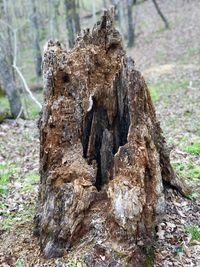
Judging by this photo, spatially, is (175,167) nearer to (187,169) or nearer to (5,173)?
(187,169)

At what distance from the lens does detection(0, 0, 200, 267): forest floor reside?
16.2 ft

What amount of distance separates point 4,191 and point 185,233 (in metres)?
3.72

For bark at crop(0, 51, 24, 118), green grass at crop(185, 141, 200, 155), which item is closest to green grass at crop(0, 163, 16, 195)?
green grass at crop(185, 141, 200, 155)

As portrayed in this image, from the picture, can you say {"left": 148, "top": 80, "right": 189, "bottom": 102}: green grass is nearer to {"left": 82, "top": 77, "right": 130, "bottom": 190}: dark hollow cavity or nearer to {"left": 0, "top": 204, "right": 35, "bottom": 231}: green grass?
{"left": 0, "top": 204, "right": 35, "bottom": 231}: green grass

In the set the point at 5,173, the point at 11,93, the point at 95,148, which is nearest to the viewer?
the point at 95,148

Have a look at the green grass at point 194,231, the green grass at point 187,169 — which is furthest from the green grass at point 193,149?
the green grass at point 194,231

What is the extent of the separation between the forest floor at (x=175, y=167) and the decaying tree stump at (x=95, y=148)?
1.07ft

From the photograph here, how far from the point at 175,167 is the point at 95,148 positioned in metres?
2.95

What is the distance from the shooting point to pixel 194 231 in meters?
5.20

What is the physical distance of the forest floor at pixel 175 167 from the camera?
4945 mm

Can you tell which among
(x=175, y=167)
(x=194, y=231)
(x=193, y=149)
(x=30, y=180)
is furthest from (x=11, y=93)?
(x=194, y=231)

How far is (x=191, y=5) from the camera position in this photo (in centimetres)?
3706

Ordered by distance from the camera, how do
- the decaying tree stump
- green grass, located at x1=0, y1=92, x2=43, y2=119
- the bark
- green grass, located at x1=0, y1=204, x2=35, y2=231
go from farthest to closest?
green grass, located at x1=0, y1=92, x2=43, y2=119
the bark
green grass, located at x1=0, y1=204, x2=35, y2=231
the decaying tree stump

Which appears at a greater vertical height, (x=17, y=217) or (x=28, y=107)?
(x=28, y=107)
